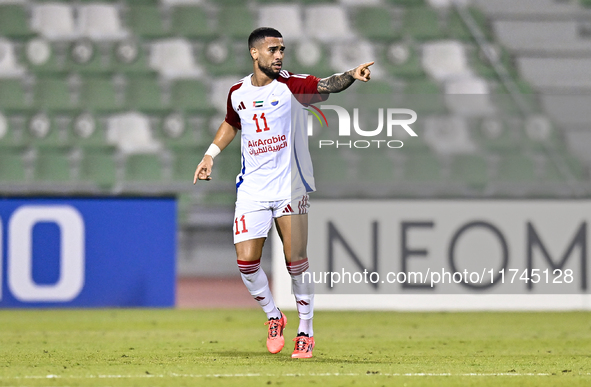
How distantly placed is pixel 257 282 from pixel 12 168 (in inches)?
229

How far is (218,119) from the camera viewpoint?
9.97m

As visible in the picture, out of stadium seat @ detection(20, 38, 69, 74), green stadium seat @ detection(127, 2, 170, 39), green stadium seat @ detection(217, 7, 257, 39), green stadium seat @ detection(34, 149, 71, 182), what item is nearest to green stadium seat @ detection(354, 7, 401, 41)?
green stadium seat @ detection(217, 7, 257, 39)

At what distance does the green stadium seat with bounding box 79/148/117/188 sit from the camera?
9562 millimetres

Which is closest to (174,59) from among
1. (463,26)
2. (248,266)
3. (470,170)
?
(463,26)

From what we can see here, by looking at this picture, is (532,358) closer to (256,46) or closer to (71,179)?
(256,46)

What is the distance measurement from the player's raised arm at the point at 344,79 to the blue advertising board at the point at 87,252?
338 centimetres

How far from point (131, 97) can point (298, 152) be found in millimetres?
5861

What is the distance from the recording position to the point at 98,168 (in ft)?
31.5

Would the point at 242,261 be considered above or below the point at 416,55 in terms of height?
below

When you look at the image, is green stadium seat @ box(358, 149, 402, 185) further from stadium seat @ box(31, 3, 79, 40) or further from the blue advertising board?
stadium seat @ box(31, 3, 79, 40)

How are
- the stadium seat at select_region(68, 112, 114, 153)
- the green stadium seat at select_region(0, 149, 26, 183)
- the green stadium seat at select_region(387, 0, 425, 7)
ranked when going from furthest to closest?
1. the green stadium seat at select_region(387, 0, 425, 7)
2. the stadium seat at select_region(68, 112, 114, 153)
3. the green stadium seat at select_region(0, 149, 26, 183)

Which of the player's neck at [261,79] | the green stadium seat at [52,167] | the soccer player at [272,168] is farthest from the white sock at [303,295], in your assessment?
the green stadium seat at [52,167]

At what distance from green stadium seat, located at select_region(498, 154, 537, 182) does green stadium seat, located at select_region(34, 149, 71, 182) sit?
15.8 feet

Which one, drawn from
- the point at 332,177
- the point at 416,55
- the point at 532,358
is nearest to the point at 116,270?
the point at 332,177
